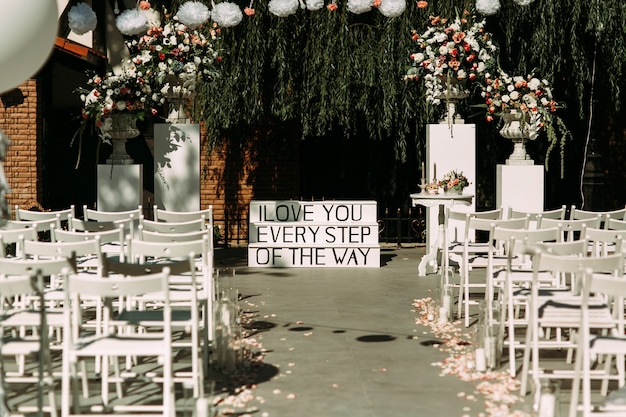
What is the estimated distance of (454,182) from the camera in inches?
457

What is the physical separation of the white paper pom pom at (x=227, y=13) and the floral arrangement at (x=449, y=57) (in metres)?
2.44

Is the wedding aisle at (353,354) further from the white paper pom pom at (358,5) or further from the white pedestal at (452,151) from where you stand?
the white paper pom pom at (358,5)

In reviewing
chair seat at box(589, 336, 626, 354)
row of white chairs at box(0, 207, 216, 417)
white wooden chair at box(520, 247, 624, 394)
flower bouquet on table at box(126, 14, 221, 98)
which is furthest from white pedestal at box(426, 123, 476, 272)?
chair seat at box(589, 336, 626, 354)

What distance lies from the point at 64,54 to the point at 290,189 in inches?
152

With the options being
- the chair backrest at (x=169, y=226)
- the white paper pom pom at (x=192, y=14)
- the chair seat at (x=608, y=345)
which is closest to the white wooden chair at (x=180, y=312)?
the chair backrest at (x=169, y=226)

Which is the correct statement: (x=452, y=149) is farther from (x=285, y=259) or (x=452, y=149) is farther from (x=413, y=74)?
(x=285, y=259)

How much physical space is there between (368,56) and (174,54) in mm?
2881

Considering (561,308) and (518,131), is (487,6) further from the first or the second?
(561,308)

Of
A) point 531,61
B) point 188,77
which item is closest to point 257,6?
point 188,77

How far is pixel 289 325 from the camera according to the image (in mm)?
9078

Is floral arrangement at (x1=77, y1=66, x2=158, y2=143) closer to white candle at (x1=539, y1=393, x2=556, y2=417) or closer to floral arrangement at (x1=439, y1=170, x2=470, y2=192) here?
floral arrangement at (x1=439, y1=170, x2=470, y2=192)

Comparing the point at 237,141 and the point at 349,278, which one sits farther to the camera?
the point at 237,141

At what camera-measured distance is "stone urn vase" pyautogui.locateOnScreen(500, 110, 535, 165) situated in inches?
498

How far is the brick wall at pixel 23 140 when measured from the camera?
1394cm
